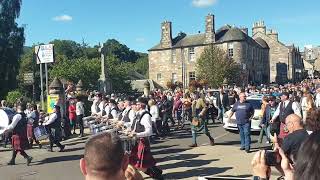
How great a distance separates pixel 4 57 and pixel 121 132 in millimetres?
41412

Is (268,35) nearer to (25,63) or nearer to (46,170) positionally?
(25,63)

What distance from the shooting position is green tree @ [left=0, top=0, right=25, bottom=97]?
50.5 m

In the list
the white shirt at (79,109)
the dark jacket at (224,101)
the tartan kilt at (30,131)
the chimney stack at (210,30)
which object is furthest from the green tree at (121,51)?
the tartan kilt at (30,131)

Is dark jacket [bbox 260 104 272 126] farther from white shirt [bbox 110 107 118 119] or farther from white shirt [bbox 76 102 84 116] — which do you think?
white shirt [bbox 76 102 84 116]

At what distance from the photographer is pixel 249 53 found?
68250mm

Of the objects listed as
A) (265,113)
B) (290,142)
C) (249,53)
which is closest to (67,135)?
(265,113)

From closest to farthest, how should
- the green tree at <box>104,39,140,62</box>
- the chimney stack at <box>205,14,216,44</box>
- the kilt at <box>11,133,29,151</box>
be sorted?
the kilt at <box>11,133,29,151</box> → the chimney stack at <box>205,14,216,44</box> → the green tree at <box>104,39,140,62</box>

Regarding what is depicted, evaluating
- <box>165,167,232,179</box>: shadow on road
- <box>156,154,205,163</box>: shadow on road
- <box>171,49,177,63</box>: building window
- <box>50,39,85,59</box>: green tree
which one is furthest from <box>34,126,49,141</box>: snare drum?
<box>50,39,85,59</box>: green tree

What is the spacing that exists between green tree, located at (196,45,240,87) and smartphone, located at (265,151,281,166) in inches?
2048

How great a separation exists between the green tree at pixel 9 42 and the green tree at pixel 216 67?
2074cm

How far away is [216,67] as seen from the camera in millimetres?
57281

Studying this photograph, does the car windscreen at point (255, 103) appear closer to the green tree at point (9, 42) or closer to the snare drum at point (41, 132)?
the snare drum at point (41, 132)

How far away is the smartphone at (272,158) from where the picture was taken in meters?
4.31

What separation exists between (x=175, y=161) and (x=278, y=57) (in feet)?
265
